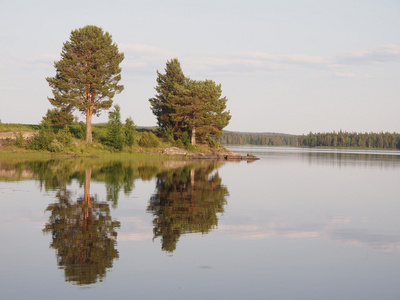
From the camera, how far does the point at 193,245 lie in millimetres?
13203

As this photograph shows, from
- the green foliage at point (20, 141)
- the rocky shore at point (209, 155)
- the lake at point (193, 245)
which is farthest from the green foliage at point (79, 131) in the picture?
the lake at point (193, 245)

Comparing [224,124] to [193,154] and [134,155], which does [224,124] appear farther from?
[134,155]

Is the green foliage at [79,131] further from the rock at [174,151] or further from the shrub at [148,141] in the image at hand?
the rock at [174,151]

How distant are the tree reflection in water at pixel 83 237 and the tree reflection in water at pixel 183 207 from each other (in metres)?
1.72

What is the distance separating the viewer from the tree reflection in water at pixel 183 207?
15.1 metres

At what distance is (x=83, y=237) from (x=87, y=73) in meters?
53.3

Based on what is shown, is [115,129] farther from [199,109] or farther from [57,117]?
[199,109]

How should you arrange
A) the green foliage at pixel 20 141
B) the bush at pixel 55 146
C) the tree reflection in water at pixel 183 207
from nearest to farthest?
the tree reflection in water at pixel 183 207, the bush at pixel 55 146, the green foliage at pixel 20 141

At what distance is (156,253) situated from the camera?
12148 millimetres

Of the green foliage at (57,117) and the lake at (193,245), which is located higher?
the green foliage at (57,117)

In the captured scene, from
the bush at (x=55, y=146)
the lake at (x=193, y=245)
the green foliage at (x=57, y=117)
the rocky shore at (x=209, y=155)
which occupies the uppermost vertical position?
the green foliage at (x=57, y=117)

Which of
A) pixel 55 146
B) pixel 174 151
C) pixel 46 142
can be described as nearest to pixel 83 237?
pixel 55 146

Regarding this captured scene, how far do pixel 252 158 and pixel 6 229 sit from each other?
2438 inches

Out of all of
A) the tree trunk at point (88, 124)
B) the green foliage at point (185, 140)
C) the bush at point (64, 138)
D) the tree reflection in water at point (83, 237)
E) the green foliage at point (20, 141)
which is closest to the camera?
the tree reflection in water at point (83, 237)
